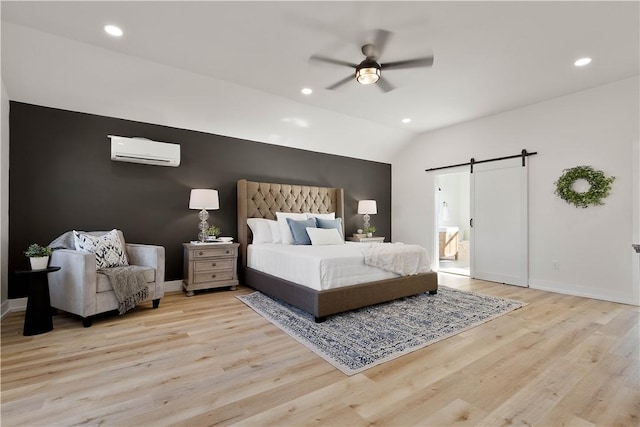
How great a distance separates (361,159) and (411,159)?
1.11 meters

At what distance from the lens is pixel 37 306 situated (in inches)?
106

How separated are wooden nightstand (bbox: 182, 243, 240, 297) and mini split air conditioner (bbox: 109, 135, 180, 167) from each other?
1.21m

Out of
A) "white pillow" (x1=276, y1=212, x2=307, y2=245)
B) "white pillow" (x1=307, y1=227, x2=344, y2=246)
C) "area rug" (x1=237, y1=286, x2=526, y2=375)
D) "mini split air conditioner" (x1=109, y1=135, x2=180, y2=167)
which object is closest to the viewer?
"area rug" (x1=237, y1=286, x2=526, y2=375)

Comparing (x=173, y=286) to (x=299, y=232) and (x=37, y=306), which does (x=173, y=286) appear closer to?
(x=37, y=306)

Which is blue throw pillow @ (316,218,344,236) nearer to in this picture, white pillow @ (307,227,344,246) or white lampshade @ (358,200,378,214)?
white pillow @ (307,227,344,246)

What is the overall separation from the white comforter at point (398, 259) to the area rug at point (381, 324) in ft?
1.33

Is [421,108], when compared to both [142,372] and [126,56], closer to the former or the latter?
[126,56]

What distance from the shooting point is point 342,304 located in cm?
311

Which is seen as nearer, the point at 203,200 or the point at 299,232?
the point at 203,200

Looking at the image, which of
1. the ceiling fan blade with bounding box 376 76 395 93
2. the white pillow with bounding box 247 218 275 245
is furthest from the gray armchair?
the ceiling fan blade with bounding box 376 76 395 93

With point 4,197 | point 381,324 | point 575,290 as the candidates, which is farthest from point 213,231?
point 575,290

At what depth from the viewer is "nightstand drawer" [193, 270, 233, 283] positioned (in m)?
4.10

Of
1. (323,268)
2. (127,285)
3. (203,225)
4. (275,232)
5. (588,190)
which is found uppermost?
(588,190)

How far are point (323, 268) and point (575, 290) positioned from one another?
3.78 metres
